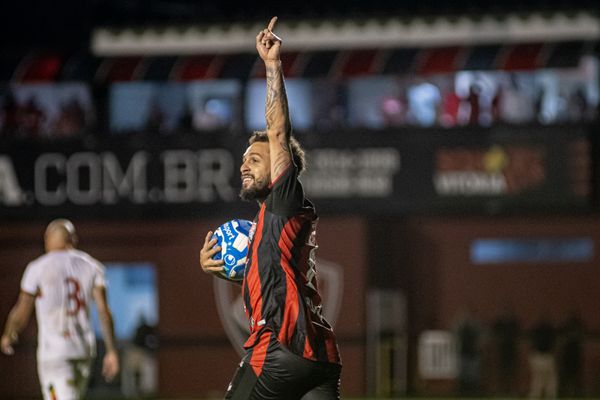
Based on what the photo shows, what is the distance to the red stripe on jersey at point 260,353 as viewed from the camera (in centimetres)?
648

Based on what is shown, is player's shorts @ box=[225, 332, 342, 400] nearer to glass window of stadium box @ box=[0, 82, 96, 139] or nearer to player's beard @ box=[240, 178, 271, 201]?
player's beard @ box=[240, 178, 271, 201]

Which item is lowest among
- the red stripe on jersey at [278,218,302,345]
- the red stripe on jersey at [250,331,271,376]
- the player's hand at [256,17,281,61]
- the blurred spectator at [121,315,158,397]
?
the blurred spectator at [121,315,158,397]

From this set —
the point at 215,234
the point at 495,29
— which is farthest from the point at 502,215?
the point at 215,234

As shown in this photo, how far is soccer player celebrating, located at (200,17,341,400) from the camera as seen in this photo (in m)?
6.45

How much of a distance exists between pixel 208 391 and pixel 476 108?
5.83 metres

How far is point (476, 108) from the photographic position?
21.0m

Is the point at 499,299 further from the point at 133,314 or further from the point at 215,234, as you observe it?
the point at 215,234

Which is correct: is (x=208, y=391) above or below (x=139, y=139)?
below

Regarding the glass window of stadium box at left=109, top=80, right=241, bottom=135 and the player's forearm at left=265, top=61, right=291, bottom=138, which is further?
the glass window of stadium box at left=109, top=80, right=241, bottom=135

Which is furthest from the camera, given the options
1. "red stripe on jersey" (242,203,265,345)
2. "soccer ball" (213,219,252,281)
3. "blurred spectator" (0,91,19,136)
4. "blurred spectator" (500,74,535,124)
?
"blurred spectator" (0,91,19,136)

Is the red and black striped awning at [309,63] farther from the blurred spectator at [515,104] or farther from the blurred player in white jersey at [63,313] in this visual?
the blurred player in white jersey at [63,313]

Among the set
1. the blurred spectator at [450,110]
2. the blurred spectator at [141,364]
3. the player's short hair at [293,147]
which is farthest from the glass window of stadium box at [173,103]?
the player's short hair at [293,147]

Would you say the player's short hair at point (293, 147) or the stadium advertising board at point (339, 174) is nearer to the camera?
the player's short hair at point (293, 147)

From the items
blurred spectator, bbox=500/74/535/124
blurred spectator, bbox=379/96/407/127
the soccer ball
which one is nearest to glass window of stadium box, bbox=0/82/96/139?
blurred spectator, bbox=379/96/407/127
